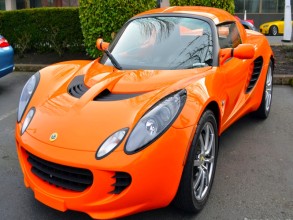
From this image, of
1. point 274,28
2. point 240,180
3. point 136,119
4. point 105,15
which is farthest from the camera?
point 274,28

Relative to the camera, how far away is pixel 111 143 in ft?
7.81

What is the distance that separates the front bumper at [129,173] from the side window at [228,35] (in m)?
1.58

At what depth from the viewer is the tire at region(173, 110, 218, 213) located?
100 inches

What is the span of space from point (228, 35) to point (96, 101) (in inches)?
73.1

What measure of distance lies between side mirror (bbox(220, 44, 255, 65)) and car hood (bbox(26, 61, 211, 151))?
29 centimetres

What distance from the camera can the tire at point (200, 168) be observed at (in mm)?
2551

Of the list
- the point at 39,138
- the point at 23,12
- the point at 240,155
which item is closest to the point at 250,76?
the point at 240,155

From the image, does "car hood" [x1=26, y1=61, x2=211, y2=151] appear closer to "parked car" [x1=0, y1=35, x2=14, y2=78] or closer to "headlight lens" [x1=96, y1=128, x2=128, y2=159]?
"headlight lens" [x1=96, y1=128, x2=128, y2=159]

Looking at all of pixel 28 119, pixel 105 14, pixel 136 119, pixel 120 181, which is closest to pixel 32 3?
pixel 105 14

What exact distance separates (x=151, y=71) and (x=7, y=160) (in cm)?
172

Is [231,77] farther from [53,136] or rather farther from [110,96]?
[53,136]

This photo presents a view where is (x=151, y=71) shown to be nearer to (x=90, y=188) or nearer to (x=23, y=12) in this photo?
(x=90, y=188)

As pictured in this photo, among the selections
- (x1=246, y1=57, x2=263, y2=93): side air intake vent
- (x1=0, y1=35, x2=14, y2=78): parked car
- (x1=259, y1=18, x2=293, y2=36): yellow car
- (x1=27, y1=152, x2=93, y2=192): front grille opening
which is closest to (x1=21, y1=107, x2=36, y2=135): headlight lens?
(x1=27, y1=152, x2=93, y2=192): front grille opening

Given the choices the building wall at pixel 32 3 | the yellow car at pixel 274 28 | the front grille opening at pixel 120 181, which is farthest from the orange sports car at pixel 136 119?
the building wall at pixel 32 3
